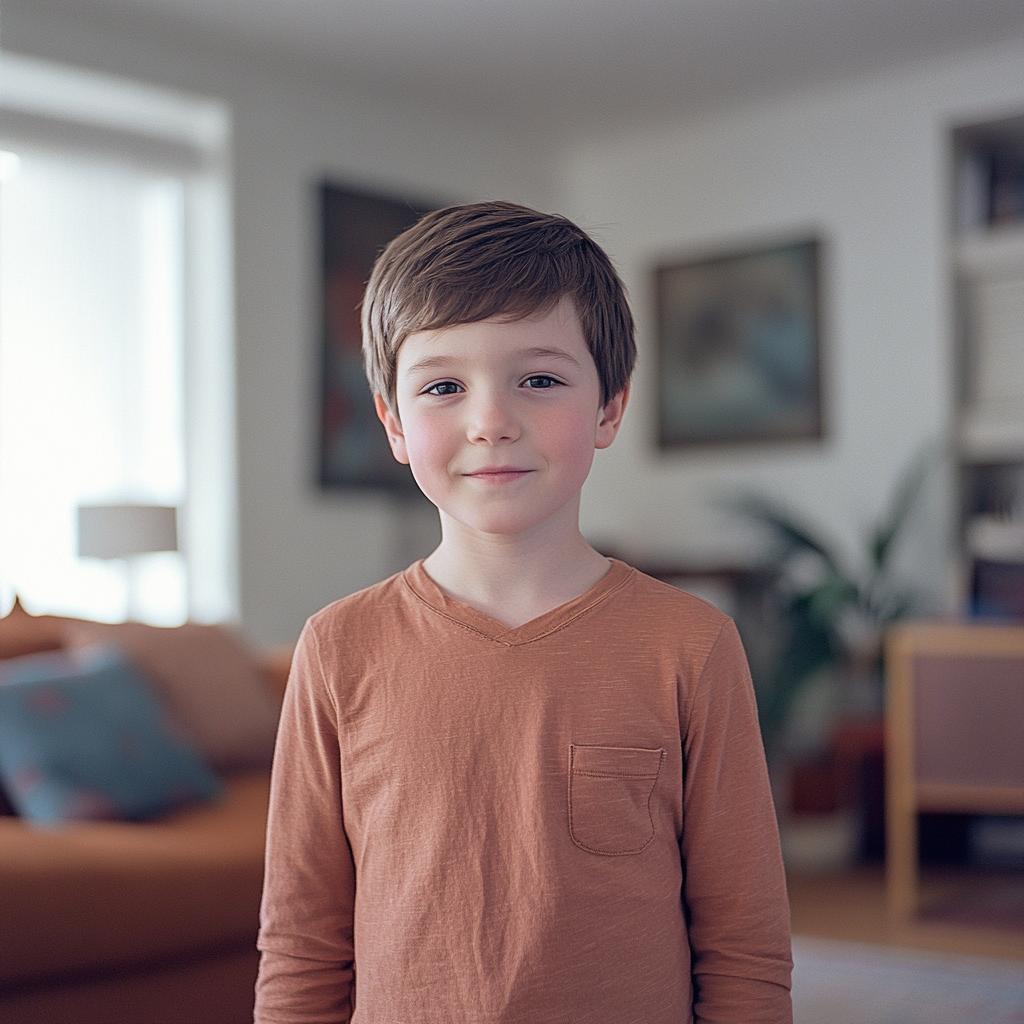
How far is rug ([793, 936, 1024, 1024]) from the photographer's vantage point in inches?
97.3

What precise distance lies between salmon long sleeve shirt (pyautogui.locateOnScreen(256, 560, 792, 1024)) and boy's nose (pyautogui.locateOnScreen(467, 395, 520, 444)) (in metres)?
0.13

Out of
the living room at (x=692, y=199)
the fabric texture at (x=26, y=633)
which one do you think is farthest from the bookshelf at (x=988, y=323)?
the fabric texture at (x=26, y=633)

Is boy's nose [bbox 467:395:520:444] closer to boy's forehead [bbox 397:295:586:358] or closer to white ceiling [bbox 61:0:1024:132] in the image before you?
boy's forehead [bbox 397:295:586:358]

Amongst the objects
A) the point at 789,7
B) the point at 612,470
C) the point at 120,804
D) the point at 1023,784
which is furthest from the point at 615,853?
the point at 612,470

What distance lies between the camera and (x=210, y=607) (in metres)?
4.27

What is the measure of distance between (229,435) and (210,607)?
59 cm

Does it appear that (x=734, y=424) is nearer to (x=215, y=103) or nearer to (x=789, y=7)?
(x=789, y=7)

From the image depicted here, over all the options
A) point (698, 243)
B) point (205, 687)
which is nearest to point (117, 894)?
point (205, 687)

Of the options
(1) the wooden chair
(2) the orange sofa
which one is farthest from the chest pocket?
(1) the wooden chair

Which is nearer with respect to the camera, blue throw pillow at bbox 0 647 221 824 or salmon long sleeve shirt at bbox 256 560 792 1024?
salmon long sleeve shirt at bbox 256 560 792 1024

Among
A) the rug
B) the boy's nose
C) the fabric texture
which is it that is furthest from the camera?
the fabric texture

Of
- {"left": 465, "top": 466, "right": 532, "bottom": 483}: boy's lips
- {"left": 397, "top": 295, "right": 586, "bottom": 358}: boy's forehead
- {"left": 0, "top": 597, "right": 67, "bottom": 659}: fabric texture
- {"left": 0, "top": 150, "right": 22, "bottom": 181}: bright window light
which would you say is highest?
{"left": 0, "top": 150, "right": 22, "bottom": 181}: bright window light

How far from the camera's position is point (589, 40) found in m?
4.05

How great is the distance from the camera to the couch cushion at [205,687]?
2766 mm
